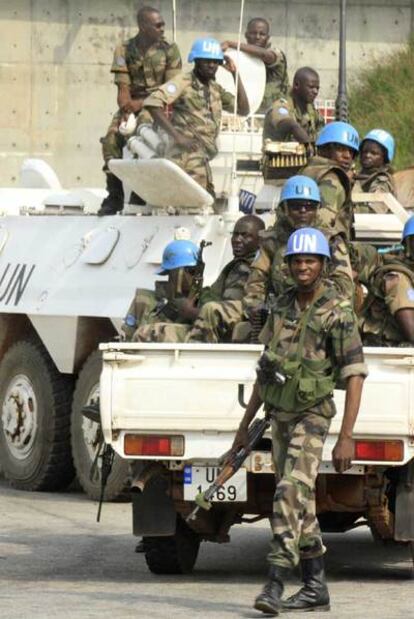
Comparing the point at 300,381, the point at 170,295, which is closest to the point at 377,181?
the point at 170,295

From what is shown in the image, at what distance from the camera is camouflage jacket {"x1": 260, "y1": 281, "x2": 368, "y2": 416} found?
1054 centimetres

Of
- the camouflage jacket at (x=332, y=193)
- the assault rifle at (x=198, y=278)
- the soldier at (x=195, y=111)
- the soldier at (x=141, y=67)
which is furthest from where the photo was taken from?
the soldier at (x=141, y=67)

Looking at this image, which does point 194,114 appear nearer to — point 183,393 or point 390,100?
point 183,393

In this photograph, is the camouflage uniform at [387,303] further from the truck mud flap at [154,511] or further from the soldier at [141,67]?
the soldier at [141,67]

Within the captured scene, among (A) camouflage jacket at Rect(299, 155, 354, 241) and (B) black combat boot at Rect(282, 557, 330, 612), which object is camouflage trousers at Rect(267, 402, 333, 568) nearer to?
(B) black combat boot at Rect(282, 557, 330, 612)

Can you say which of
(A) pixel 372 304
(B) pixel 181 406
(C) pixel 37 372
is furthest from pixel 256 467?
(C) pixel 37 372

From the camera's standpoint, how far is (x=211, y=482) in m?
11.4

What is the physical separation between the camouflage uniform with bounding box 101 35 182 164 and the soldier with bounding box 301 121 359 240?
4.96 m

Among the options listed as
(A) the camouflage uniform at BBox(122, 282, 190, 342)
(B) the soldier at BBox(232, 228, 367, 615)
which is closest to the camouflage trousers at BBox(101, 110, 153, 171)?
(A) the camouflage uniform at BBox(122, 282, 190, 342)

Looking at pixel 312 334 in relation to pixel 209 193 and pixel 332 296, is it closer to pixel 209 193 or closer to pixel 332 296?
pixel 332 296

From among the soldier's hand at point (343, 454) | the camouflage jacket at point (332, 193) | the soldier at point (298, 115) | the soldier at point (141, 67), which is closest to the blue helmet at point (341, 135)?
the camouflage jacket at point (332, 193)

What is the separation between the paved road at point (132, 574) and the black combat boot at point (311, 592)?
2.8 inches

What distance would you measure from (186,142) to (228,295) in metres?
2.84

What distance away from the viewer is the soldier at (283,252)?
11.9 metres
